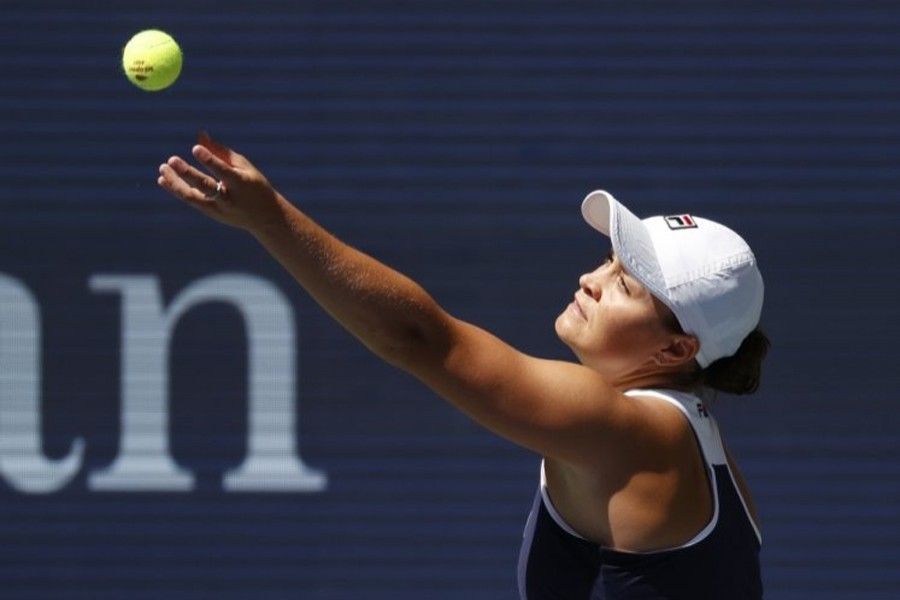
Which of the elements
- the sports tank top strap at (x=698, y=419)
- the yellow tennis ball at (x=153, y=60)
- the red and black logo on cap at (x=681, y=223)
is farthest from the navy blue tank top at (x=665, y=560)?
the yellow tennis ball at (x=153, y=60)

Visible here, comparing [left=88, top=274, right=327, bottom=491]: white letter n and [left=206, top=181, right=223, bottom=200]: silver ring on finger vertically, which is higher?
[left=206, top=181, right=223, bottom=200]: silver ring on finger

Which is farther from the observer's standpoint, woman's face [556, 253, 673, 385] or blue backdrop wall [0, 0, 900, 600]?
blue backdrop wall [0, 0, 900, 600]

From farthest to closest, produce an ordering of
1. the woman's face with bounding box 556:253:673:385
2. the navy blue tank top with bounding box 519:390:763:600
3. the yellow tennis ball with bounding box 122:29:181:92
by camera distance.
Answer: the yellow tennis ball with bounding box 122:29:181:92 → the woman's face with bounding box 556:253:673:385 → the navy blue tank top with bounding box 519:390:763:600

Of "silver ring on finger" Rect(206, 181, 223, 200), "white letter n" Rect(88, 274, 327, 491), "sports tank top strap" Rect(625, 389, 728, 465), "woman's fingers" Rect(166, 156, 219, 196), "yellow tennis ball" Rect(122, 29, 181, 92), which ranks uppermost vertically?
"yellow tennis ball" Rect(122, 29, 181, 92)

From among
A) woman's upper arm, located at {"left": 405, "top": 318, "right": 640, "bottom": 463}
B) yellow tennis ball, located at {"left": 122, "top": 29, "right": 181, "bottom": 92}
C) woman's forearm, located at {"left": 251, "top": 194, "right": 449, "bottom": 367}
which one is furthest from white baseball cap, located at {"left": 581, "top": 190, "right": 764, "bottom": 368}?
yellow tennis ball, located at {"left": 122, "top": 29, "right": 181, "bottom": 92}

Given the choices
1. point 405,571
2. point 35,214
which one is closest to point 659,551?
point 405,571

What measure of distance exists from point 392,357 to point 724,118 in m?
3.39

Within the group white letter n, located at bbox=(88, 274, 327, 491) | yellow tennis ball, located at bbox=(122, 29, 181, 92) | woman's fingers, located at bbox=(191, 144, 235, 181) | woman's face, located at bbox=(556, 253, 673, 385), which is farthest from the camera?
white letter n, located at bbox=(88, 274, 327, 491)

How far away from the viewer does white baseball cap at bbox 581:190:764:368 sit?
219cm

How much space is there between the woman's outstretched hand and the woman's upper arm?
28 centimetres

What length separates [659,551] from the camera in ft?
6.91

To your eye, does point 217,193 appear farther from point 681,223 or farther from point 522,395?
point 681,223

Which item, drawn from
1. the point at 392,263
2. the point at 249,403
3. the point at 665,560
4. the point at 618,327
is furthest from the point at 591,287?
the point at 249,403

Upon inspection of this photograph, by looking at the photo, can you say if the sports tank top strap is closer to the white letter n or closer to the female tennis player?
the female tennis player
